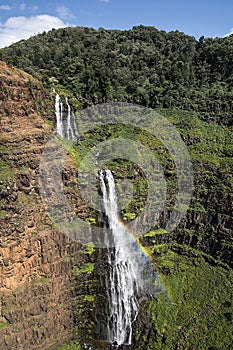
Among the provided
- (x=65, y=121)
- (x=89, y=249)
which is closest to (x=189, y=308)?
(x=89, y=249)

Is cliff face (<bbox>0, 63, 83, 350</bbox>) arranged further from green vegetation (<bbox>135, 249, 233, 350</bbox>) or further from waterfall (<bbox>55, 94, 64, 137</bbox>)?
green vegetation (<bbox>135, 249, 233, 350</bbox>)

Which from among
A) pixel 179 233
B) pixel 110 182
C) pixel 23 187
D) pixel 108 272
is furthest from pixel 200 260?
pixel 23 187

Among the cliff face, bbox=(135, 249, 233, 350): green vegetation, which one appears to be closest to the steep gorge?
the cliff face

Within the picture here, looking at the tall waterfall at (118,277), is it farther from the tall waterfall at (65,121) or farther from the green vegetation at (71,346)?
the tall waterfall at (65,121)

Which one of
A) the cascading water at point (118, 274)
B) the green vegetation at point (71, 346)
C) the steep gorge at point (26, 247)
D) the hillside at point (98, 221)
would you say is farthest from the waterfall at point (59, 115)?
the green vegetation at point (71, 346)

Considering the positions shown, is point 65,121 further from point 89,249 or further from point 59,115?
point 89,249

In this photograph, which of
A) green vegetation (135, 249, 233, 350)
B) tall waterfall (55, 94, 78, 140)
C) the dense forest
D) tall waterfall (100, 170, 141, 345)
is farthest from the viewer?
the dense forest

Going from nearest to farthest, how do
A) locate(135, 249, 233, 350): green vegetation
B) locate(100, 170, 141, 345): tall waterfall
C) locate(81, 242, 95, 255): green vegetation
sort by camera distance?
locate(135, 249, 233, 350): green vegetation → locate(100, 170, 141, 345): tall waterfall → locate(81, 242, 95, 255): green vegetation
